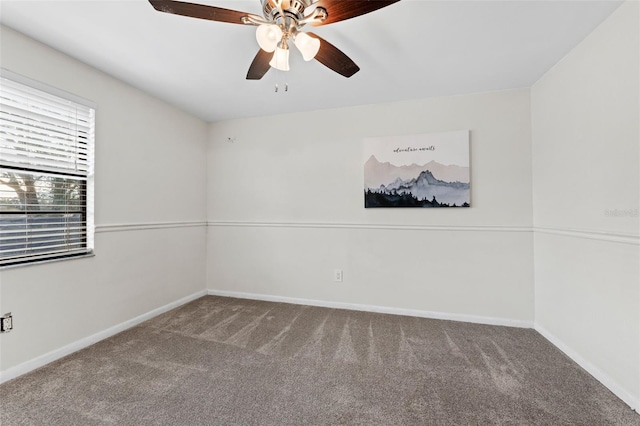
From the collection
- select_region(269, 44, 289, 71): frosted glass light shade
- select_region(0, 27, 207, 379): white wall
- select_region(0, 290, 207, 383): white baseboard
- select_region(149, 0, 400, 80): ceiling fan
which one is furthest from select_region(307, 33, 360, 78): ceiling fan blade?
select_region(0, 290, 207, 383): white baseboard

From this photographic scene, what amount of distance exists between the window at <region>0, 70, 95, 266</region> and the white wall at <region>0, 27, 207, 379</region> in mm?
80

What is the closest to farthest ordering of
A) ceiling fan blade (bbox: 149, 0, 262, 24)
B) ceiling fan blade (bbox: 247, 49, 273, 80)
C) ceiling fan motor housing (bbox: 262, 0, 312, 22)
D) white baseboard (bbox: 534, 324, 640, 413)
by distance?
ceiling fan blade (bbox: 149, 0, 262, 24), ceiling fan motor housing (bbox: 262, 0, 312, 22), white baseboard (bbox: 534, 324, 640, 413), ceiling fan blade (bbox: 247, 49, 273, 80)

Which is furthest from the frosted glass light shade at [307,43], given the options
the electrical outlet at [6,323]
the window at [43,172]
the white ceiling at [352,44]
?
the electrical outlet at [6,323]

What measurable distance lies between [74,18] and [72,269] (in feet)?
5.80

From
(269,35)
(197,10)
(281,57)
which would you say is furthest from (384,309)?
(197,10)

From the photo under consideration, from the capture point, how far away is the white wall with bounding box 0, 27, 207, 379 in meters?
1.91

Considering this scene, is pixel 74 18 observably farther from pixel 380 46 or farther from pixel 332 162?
pixel 332 162

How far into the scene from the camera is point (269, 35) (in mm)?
1458

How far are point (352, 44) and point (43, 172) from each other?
8.00 ft

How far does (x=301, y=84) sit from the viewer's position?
2.58 metres

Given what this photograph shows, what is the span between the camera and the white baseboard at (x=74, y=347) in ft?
6.02

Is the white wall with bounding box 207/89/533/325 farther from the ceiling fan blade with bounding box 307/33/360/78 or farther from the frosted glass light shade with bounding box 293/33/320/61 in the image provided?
the frosted glass light shade with bounding box 293/33/320/61

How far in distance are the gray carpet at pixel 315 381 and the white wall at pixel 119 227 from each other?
0.27m

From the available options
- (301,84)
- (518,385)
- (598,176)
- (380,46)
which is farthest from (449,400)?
(301,84)
